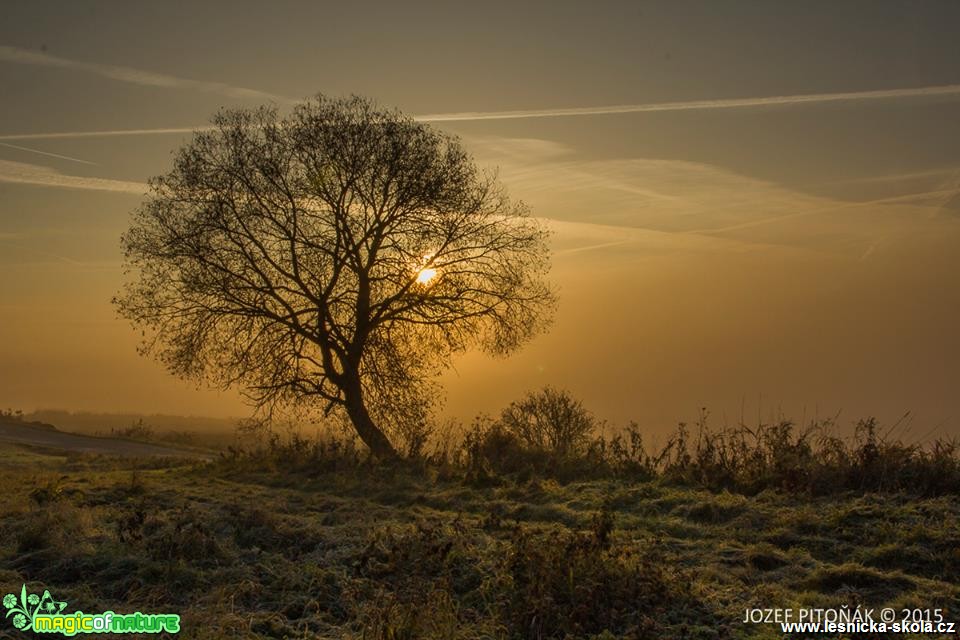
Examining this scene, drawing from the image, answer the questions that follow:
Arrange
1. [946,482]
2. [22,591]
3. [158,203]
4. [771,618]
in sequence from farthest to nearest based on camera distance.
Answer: [158,203] < [946,482] < [22,591] < [771,618]

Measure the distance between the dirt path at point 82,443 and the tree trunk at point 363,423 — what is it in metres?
8.24

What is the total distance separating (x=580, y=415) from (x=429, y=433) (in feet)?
31.4

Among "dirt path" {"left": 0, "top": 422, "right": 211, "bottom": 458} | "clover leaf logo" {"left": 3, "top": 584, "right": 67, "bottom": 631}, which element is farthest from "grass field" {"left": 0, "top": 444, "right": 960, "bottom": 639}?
"dirt path" {"left": 0, "top": 422, "right": 211, "bottom": 458}

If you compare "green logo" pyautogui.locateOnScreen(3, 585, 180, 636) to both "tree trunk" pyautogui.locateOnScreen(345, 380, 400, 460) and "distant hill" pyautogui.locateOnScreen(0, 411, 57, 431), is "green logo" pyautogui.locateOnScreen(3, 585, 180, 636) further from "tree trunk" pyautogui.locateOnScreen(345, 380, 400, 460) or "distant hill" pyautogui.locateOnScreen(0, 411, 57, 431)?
"distant hill" pyautogui.locateOnScreen(0, 411, 57, 431)

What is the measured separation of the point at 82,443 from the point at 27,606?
87.7 feet

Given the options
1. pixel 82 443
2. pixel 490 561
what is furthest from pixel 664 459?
pixel 82 443

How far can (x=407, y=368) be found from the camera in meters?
23.8

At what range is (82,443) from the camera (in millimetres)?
32781

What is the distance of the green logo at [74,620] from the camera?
8086 millimetres

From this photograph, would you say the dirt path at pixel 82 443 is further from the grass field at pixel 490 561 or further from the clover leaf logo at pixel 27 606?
the clover leaf logo at pixel 27 606

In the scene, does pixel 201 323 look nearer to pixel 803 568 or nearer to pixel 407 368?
pixel 407 368

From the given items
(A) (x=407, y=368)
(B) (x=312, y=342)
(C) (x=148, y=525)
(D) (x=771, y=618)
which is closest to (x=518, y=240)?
(A) (x=407, y=368)

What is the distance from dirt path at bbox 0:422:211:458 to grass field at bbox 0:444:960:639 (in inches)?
655

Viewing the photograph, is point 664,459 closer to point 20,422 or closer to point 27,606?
point 27,606
